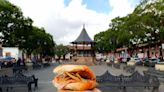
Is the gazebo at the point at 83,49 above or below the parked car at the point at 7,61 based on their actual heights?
above

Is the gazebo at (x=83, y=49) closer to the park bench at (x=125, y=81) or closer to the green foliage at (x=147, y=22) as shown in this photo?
the green foliage at (x=147, y=22)

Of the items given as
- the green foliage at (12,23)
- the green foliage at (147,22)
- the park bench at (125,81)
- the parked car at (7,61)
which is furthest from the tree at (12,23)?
the park bench at (125,81)

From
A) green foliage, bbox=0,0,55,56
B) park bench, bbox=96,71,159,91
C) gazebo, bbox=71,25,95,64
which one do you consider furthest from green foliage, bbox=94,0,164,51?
park bench, bbox=96,71,159,91

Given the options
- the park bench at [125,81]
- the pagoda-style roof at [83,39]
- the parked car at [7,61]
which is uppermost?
the pagoda-style roof at [83,39]

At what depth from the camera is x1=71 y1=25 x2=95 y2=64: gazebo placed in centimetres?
9246

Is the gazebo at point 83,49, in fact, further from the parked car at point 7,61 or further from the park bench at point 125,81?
the park bench at point 125,81

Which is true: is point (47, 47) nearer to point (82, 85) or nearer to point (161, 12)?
point (161, 12)

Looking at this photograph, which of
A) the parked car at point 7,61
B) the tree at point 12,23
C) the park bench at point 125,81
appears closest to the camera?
the park bench at point 125,81

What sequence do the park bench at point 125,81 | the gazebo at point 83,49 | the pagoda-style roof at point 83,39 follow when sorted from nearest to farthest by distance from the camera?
the park bench at point 125,81, the pagoda-style roof at point 83,39, the gazebo at point 83,49

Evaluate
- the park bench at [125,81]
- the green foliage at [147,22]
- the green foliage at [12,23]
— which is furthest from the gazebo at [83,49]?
the park bench at [125,81]

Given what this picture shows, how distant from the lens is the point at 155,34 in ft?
211

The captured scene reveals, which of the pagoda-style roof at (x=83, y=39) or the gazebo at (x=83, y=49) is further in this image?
the gazebo at (x=83, y=49)

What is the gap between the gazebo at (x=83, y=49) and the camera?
9246 cm

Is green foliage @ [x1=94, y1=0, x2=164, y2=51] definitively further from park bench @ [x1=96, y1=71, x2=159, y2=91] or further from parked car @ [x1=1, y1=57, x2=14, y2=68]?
park bench @ [x1=96, y1=71, x2=159, y2=91]
